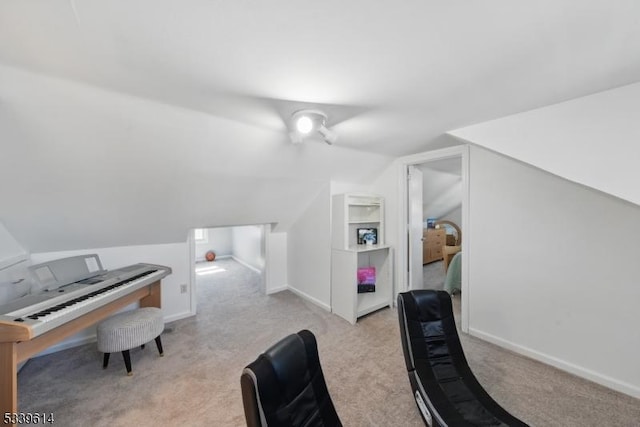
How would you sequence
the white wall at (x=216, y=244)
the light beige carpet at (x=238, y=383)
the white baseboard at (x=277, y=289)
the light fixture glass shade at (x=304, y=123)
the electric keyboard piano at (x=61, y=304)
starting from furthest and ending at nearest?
the white wall at (x=216, y=244) < the white baseboard at (x=277, y=289) < the light fixture glass shade at (x=304, y=123) < the light beige carpet at (x=238, y=383) < the electric keyboard piano at (x=61, y=304)

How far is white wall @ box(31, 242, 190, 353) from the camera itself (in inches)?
105

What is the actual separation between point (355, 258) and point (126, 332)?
7.41ft

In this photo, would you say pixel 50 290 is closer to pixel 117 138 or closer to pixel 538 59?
pixel 117 138

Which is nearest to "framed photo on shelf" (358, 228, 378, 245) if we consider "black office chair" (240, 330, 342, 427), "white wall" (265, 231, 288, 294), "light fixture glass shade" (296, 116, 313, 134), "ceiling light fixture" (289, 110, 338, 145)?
"white wall" (265, 231, 288, 294)

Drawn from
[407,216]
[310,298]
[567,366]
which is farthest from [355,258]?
[567,366]

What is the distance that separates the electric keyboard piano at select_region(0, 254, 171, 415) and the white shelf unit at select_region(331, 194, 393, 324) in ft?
6.58

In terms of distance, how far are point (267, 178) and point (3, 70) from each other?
1915mm

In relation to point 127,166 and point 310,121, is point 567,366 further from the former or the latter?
point 127,166

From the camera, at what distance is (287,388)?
980mm

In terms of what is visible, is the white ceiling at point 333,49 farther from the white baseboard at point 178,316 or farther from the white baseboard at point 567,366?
the white baseboard at point 178,316

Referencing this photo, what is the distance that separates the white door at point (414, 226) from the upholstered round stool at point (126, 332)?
300 cm

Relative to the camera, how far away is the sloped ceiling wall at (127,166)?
59.4 inches

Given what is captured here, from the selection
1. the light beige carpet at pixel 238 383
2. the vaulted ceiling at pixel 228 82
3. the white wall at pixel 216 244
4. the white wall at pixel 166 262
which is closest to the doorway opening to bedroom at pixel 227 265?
the white wall at pixel 216 244

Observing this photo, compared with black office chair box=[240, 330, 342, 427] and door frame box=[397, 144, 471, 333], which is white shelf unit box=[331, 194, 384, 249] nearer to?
door frame box=[397, 144, 471, 333]
